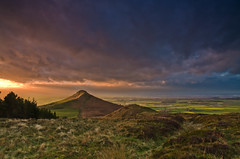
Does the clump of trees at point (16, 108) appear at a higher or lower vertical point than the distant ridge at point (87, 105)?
higher

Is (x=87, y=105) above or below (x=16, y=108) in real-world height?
below

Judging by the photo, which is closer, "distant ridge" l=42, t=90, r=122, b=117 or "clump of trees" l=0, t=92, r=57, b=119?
"clump of trees" l=0, t=92, r=57, b=119

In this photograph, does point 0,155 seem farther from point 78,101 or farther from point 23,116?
point 78,101

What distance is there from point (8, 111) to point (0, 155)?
166 ft

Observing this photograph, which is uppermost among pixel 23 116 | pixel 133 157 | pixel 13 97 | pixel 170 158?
pixel 13 97

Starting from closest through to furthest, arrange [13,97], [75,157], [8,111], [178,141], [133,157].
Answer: [75,157], [133,157], [178,141], [8,111], [13,97]

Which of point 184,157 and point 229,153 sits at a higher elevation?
point 184,157

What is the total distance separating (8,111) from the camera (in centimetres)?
4706

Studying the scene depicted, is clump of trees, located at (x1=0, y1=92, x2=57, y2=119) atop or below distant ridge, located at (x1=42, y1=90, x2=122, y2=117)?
atop

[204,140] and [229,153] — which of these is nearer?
[229,153]

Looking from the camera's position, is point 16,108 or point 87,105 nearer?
point 16,108

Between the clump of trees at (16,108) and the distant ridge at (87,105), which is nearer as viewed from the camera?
the clump of trees at (16,108)

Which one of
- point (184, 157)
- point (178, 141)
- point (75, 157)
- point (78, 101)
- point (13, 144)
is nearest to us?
point (184, 157)

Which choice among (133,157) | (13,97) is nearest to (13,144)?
(133,157)
